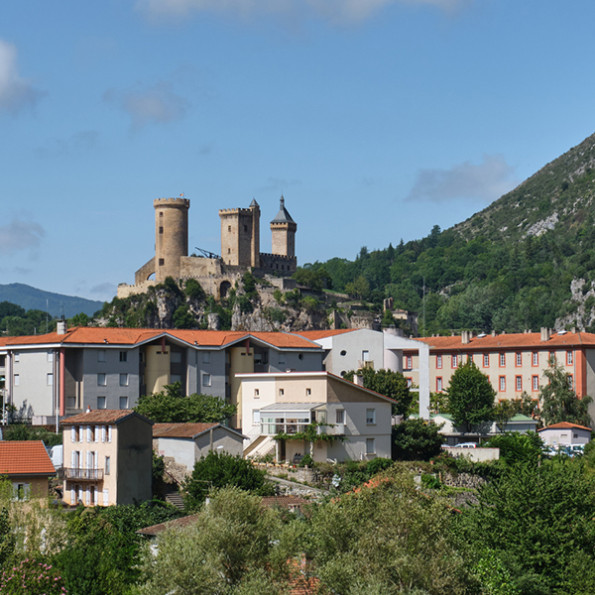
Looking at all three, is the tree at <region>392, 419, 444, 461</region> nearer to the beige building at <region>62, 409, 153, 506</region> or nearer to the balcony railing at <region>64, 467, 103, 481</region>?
the beige building at <region>62, 409, 153, 506</region>

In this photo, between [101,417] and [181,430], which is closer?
[101,417]

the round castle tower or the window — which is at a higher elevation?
the round castle tower

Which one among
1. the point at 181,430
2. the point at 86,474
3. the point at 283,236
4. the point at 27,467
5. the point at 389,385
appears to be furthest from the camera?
the point at 283,236

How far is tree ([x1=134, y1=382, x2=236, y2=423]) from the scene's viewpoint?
6856 centimetres

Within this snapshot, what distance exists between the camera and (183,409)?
6875 cm

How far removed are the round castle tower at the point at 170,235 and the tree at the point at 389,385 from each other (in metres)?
71.2

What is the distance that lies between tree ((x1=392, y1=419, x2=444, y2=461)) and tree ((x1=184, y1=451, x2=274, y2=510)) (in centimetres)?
1617

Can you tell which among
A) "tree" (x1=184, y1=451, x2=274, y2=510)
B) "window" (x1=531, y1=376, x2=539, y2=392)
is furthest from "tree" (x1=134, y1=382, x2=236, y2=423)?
"window" (x1=531, y1=376, x2=539, y2=392)

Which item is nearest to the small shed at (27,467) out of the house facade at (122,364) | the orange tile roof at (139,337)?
the house facade at (122,364)

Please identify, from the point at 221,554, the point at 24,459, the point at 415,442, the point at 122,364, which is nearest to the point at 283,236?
the point at 122,364

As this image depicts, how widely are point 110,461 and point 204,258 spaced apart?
9391cm

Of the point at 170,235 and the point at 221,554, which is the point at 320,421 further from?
the point at 170,235

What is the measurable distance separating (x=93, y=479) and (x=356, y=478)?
1401 cm

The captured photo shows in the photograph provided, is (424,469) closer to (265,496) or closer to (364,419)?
(364,419)
